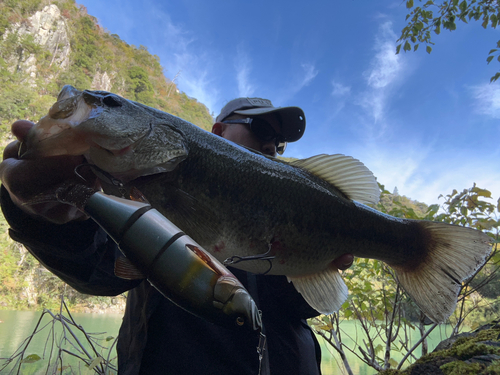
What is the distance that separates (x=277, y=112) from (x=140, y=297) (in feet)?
5.15

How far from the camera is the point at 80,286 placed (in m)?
1.47

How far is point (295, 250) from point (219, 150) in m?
0.66

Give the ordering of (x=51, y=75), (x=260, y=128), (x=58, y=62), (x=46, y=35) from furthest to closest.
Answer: (x=46, y=35) → (x=58, y=62) → (x=51, y=75) → (x=260, y=128)

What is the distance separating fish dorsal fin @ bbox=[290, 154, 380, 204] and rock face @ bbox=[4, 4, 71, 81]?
52829 mm

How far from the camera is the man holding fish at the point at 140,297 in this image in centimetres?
102

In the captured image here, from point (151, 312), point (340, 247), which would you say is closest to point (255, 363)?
point (151, 312)

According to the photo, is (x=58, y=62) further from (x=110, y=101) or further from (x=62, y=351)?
(x=110, y=101)

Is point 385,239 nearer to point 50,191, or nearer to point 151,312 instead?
point 151,312

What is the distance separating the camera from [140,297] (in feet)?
5.15

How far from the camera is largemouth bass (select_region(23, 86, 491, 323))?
1.13 meters

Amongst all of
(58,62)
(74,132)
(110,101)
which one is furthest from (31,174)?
(58,62)

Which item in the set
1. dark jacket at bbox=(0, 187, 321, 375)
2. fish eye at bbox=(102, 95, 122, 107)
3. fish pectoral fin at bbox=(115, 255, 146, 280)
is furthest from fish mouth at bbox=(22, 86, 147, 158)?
fish pectoral fin at bbox=(115, 255, 146, 280)

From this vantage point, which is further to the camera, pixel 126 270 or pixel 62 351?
pixel 62 351

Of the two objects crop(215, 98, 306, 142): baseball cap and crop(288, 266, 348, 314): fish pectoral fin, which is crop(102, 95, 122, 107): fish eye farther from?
crop(288, 266, 348, 314): fish pectoral fin
